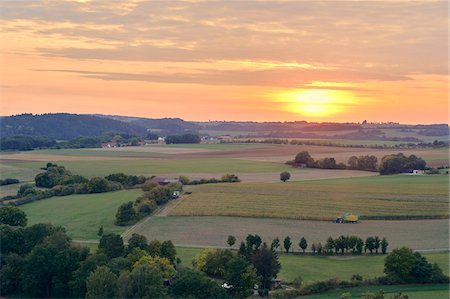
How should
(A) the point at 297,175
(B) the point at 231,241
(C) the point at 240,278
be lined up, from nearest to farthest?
(C) the point at 240,278 < (B) the point at 231,241 < (A) the point at 297,175

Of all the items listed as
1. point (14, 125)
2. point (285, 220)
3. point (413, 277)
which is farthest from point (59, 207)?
point (14, 125)

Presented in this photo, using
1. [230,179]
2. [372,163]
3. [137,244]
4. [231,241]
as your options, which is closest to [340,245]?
[231,241]

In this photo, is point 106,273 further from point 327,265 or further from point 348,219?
point 348,219

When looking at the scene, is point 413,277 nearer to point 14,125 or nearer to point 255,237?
point 255,237

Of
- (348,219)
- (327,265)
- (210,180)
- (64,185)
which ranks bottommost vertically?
(327,265)

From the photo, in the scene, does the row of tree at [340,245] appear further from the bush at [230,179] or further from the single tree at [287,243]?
the bush at [230,179]

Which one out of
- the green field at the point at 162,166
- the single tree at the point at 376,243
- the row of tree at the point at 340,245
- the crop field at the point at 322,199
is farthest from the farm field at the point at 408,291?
the green field at the point at 162,166
